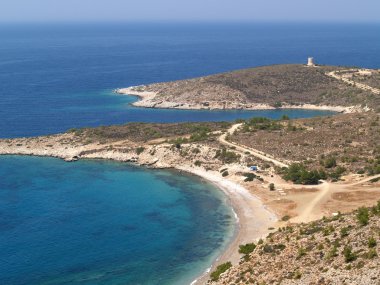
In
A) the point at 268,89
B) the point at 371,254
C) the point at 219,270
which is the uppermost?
the point at 371,254

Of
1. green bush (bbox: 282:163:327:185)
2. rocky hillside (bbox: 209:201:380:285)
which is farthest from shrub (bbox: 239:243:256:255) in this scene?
green bush (bbox: 282:163:327:185)

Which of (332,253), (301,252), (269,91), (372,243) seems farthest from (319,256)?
(269,91)

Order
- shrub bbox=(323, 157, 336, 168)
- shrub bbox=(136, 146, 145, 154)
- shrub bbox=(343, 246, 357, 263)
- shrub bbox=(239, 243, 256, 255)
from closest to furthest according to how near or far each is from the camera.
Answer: shrub bbox=(343, 246, 357, 263) → shrub bbox=(239, 243, 256, 255) → shrub bbox=(323, 157, 336, 168) → shrub bbox=(136, 146, 145, 154)

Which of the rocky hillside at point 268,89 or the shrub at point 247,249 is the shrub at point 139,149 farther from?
the rocky hillside at point 268,89

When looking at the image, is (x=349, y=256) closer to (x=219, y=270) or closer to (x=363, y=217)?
(x=363, y=217)

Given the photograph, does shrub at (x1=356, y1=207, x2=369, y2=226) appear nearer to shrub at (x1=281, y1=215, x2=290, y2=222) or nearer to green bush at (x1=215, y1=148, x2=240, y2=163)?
shrub at (x1=281, y1=215, x2=290, y2=222)

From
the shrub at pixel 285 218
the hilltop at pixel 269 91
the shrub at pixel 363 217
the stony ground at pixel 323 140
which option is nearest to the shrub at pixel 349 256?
the shrub at pixel 363 217

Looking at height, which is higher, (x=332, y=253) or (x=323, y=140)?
(x=332, y=253)
